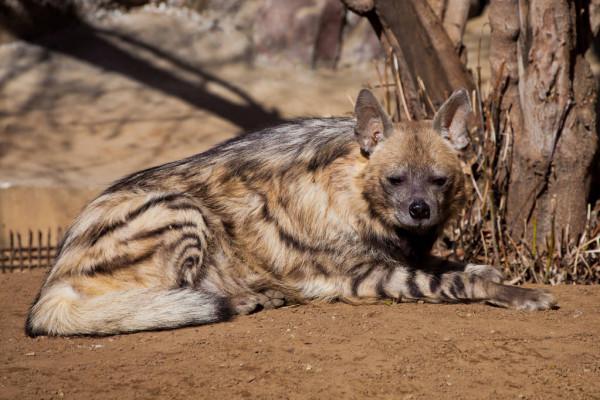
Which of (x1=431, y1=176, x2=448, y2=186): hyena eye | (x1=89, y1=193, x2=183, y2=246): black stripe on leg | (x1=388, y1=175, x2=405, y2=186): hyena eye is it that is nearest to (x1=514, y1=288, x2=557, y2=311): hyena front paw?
(x1=431, y1=176, x2=448, y2=186): hyena eye

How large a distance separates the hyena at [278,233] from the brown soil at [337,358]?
0.12 metres

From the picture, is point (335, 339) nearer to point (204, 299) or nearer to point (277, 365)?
point (277, 365)

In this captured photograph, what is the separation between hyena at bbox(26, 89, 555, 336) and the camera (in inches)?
151

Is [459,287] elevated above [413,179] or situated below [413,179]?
below

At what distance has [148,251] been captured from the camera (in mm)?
4027

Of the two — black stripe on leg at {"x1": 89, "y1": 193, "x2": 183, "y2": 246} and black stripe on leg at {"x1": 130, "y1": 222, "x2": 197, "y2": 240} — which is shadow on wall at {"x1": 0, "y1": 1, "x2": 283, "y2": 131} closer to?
black stripe on leg at {"x1": 89, "y1": 193, "x2": 183, "y2": 246}

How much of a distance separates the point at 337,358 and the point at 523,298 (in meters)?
1.12

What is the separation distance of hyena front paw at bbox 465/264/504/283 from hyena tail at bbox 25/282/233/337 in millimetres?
1360

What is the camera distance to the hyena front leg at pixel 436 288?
3.90m

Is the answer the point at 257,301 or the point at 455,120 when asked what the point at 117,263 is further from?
the point at 455,120

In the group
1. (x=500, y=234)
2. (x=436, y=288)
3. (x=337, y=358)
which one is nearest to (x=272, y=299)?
(x=436, y=288)

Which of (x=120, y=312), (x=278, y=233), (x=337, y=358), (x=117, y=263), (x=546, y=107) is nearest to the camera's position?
(x=337, y=358)

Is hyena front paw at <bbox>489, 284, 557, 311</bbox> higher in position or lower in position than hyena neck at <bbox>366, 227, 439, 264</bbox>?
lower

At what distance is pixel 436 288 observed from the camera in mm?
4027
